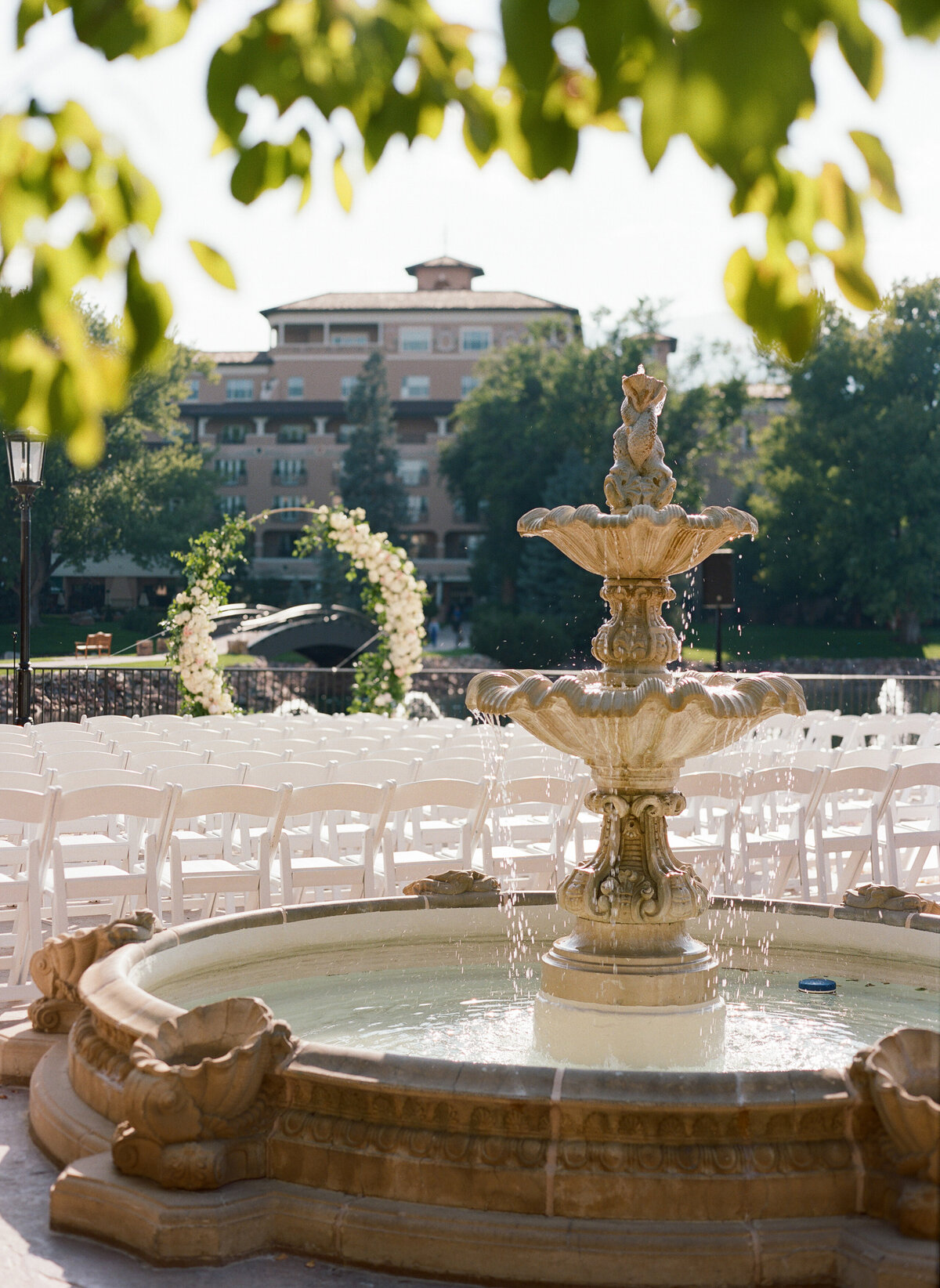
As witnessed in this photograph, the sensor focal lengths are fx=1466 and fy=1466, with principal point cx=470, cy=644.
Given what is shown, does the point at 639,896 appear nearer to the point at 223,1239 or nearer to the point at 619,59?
the point at 223,1239

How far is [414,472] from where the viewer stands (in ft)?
226

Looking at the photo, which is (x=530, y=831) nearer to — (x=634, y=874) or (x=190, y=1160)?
(x=634, y=874)

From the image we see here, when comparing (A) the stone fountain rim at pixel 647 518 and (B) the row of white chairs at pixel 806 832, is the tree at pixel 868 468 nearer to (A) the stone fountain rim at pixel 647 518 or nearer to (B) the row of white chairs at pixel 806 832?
(B) the row of white chairs at pixel 806 832

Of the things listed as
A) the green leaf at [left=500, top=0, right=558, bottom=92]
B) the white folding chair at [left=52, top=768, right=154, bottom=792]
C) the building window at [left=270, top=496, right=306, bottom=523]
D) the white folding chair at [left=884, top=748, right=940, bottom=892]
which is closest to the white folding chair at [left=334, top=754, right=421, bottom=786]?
the white folding chair at [left=52, top=768, right=154, bottom=792]

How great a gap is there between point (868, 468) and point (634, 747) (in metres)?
45.1

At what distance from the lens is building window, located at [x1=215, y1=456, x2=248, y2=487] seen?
69375 millimetres

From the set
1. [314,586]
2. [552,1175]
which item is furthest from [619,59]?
[314,586]

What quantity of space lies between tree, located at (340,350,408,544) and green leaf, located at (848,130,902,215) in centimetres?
5941

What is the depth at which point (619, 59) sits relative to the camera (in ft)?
5.52

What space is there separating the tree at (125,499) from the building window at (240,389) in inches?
563

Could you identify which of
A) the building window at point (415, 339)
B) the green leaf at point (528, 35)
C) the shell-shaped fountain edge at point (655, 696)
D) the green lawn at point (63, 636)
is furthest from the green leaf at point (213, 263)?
the building window at point (415, 339)

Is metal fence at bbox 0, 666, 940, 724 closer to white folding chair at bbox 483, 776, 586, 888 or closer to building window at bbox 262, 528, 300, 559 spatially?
white folding chair at bbox 483, 776, 586, 888

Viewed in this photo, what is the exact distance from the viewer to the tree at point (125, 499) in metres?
52.3

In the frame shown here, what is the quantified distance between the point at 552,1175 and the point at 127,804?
3418 millimetres
